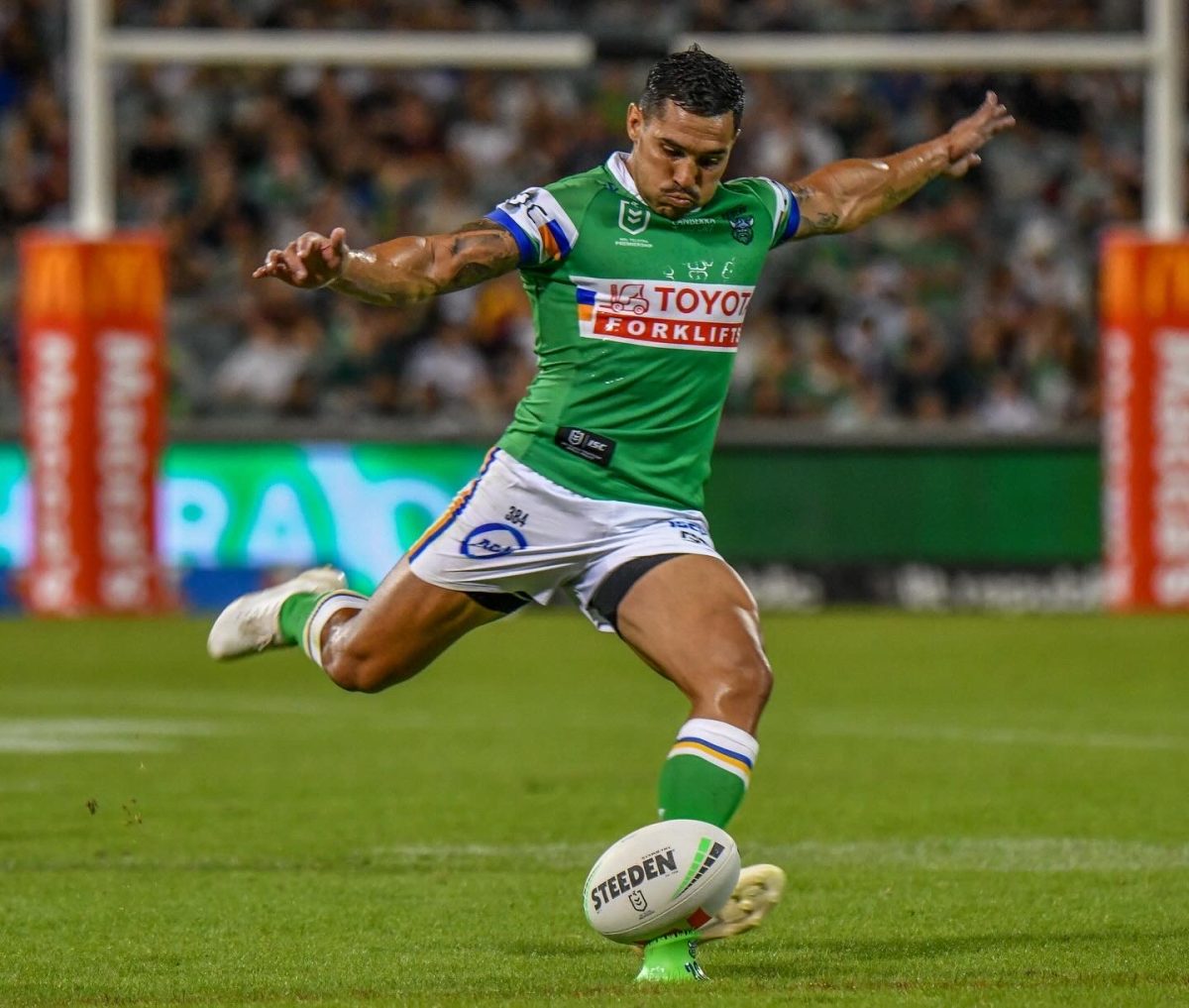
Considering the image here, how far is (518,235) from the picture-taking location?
5906 mm

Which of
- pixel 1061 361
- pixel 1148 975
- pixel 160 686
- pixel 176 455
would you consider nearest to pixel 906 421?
pixel 1061 361

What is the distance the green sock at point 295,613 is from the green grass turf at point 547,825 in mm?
735

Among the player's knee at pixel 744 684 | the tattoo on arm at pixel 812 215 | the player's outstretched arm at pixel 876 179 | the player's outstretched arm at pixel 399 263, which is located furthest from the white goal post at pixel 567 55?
the player's knee at pixel 744 684

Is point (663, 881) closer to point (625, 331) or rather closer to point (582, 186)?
point (625, 331)

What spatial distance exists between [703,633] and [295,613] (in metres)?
1.76

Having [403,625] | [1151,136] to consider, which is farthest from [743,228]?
[1151,136]

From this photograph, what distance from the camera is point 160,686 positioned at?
1350 cm

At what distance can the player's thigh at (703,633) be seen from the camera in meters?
5.59

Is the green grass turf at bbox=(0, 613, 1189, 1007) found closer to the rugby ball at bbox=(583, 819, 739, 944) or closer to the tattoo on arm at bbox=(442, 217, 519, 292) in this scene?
the rugby ball at bbox=(583, 819, 739, 944)

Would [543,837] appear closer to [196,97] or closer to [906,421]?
[906,421]

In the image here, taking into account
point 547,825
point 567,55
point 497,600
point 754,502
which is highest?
point 567,55

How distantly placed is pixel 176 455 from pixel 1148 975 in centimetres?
1292

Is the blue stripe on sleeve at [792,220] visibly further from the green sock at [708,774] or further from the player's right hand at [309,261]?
the green sock at [708,774]

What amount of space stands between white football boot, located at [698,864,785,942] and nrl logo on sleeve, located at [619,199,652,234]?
1.59 meters
